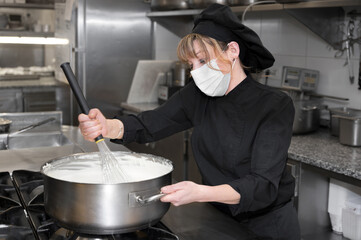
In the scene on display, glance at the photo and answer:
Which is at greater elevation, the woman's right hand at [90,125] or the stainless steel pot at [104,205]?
the woman's right hand at [90,125]

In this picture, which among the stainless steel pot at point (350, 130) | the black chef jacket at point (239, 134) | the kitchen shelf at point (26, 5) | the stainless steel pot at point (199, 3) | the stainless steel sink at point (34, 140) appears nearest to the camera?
the black chef jacket at point (239, 134)

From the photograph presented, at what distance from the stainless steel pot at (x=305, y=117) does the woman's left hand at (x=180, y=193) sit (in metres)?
1.77

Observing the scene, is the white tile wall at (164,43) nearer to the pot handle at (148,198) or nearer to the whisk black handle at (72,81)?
the whisk black handle at (72,81)

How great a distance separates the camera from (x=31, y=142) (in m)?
2.32

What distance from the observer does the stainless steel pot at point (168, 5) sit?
3827mm

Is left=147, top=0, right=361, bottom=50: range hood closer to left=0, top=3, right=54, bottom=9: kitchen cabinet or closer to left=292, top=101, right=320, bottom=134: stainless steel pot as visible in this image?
left=292, top=101, right=320, bottom=134: stainless steel pot

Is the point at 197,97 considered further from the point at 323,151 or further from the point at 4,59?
the point at 4,59

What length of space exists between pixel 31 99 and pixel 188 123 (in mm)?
3651

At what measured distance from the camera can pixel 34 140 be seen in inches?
91.4

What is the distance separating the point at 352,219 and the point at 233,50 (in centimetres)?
134

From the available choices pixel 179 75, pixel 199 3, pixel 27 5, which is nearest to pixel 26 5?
pixel 27 5

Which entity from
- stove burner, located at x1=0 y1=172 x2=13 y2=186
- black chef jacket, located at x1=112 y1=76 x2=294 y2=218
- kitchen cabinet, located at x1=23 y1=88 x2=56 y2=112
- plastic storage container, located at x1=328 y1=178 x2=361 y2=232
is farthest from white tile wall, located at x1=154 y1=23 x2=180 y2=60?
stove burner, located at x1=0 y1=172 x2=13 y2=186

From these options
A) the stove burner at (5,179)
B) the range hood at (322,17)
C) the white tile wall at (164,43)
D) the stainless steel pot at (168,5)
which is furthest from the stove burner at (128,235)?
the white tile wall at (164,43)

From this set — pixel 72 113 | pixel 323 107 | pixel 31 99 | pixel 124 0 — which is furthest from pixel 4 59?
pixel 323 107
